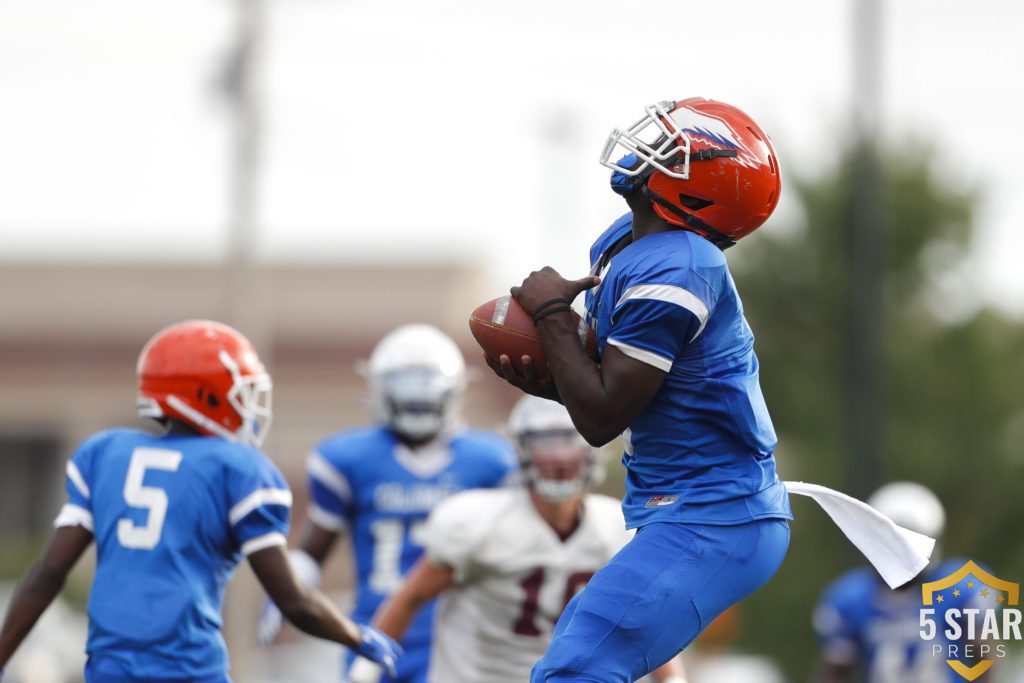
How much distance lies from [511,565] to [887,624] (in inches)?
122

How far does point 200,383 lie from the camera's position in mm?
5102

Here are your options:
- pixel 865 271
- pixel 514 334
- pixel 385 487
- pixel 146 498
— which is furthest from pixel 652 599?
pixel 865 271

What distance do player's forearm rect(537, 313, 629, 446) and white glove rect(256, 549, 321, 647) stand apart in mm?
2449

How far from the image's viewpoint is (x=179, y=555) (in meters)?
4.84

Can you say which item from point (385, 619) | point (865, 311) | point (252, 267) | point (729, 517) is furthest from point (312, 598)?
point (252, 267)

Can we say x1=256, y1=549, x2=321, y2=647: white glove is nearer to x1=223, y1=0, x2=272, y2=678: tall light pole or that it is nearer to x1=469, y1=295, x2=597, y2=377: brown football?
x1=469, y1=295, x2=597, y2=377: brown football

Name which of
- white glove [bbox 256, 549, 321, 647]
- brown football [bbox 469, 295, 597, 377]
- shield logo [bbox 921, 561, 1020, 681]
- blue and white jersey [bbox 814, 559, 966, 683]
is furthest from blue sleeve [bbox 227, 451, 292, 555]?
blue and white jersey [bbox 814, 559, 966, 683]

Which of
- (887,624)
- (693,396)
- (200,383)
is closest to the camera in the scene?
(693,396)

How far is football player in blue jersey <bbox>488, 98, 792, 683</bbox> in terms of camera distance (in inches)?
162

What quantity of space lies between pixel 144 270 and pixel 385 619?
85.2 feet

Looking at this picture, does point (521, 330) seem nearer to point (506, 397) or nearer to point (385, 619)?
point (385, 619)

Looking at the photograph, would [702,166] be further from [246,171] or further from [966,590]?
[246,171]

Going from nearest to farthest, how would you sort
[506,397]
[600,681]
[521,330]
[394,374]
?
[600,681]
[521,330]
[394,374]
[506,397]

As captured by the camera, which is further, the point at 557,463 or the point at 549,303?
the point at 557,463
